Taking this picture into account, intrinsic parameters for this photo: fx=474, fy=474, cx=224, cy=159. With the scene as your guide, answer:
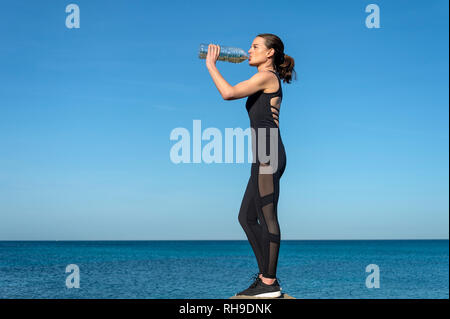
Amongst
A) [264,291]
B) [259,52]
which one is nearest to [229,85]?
Answer: [259,52]

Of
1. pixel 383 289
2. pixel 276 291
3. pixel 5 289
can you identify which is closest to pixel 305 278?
pixel 383 289

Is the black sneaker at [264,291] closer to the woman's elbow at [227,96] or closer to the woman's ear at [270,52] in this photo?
the woman's elbow at [227,96]

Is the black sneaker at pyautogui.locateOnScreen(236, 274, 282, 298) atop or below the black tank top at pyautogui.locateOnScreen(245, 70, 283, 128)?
below

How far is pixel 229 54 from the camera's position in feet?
17.3

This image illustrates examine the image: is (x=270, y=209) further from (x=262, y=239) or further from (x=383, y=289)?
(x=383, y=289)

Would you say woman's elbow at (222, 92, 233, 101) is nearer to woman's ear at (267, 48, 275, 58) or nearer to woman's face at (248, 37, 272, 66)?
woman's face at (248, 37, 272, 66)

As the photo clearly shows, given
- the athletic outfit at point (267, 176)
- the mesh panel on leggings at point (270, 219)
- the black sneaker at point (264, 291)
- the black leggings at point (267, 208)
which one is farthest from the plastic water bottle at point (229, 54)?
the black sneaker at point (264, 291)

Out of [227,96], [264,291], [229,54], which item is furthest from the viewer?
[229,54]

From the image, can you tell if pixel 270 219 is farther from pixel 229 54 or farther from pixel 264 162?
pixel 229 54

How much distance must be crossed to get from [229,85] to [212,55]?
0.46 metres

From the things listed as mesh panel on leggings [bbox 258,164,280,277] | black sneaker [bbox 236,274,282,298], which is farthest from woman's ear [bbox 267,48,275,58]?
black sneaker [bbox 236,274,282,298]

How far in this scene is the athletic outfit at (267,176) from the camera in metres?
5.04

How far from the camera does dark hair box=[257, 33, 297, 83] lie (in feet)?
17.4
